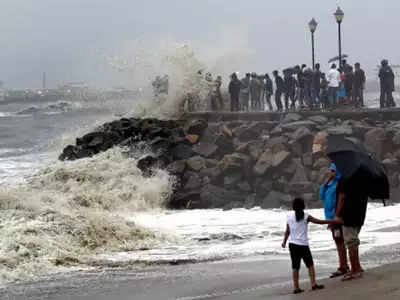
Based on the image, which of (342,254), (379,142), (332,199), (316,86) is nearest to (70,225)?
(342,254)

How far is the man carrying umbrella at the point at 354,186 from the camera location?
7.33 meters

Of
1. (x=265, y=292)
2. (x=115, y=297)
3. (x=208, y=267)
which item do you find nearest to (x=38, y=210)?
(x=208, y=267)

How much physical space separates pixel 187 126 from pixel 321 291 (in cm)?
1596

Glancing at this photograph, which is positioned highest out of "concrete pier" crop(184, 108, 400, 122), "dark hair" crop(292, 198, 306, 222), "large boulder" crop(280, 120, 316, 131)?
"concrete pier" crop(184, 108, 400, 122)

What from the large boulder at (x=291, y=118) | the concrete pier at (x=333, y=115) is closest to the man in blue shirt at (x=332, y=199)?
the large boulder at (x=291, y=118)

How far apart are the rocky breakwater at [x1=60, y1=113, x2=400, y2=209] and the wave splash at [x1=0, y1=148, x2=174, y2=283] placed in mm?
980

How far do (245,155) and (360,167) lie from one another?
39.2 feet

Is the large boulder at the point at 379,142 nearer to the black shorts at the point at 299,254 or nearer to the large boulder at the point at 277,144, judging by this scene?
the large boulder at the point at 277,144

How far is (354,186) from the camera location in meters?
7.32

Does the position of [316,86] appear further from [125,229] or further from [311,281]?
[311,281]

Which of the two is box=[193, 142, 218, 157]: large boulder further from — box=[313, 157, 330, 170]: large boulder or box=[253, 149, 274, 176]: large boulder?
box=[313, 157, 330, 170]: large boulder

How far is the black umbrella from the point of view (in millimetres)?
7340

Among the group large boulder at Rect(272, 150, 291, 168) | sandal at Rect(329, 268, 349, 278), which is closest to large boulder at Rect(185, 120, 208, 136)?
large boulder at Rect(272, 150, 291, 168)

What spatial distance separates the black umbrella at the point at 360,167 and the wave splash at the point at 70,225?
13.1 feet
